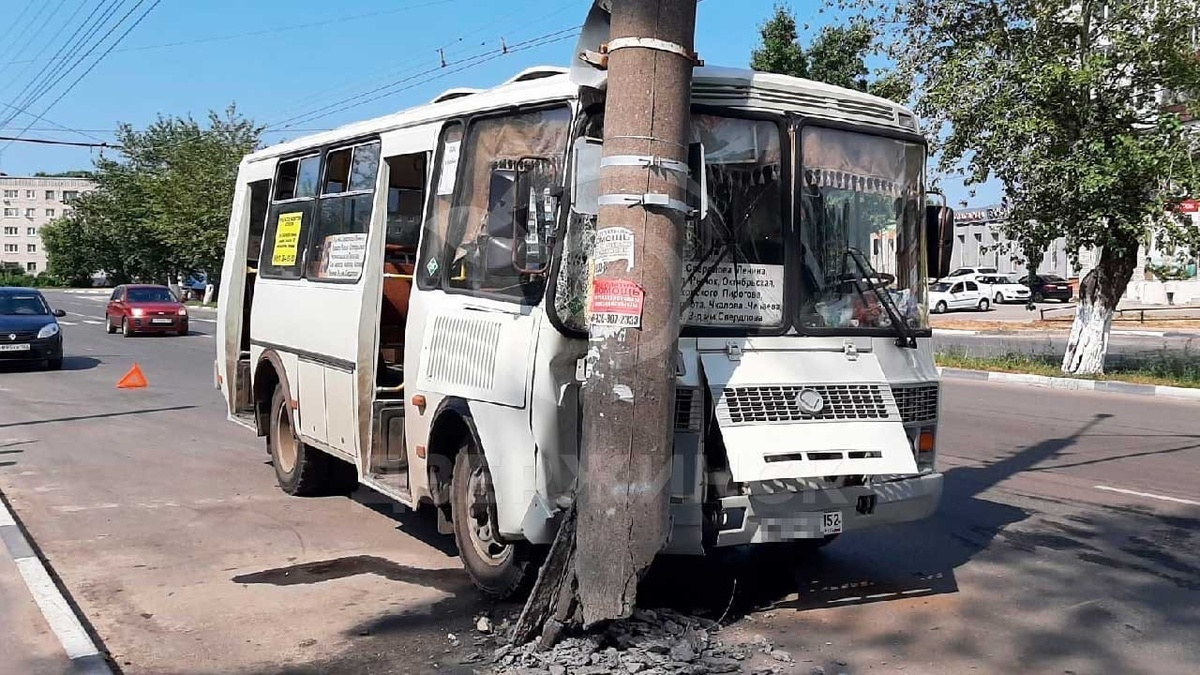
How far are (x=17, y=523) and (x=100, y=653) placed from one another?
3.38 m

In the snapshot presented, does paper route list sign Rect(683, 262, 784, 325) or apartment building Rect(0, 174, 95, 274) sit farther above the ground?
apartment building Rect(0, 174, 95, 274)

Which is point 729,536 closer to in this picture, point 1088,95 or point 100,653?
point 100,653

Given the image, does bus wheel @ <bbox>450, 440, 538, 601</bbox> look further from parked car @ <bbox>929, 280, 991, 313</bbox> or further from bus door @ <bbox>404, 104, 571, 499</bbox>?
parked car @ <bbox>929, 280, 991, 313</bbox>

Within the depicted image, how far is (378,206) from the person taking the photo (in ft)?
24.8

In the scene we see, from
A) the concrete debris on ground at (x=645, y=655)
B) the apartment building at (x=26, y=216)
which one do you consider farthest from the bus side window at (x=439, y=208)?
the apartment building at (x=26, y=216)

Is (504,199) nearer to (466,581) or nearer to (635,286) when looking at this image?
(635,286)

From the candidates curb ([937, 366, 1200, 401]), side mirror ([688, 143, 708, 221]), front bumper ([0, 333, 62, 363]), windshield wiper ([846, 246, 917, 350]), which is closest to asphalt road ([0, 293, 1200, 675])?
windshield wiper ([846, 246, 917, 350])

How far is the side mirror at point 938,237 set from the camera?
6.64 meters

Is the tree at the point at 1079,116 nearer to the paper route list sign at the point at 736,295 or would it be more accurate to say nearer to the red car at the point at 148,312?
the paper route list sign at the point at 736,295

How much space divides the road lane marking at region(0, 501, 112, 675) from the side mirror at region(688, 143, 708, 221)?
3407mm

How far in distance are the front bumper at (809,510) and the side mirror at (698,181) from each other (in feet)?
4.69

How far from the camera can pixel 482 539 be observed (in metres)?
6.17

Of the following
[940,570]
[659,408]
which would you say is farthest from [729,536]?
[940,570]

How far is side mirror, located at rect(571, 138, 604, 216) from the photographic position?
5066 mm
